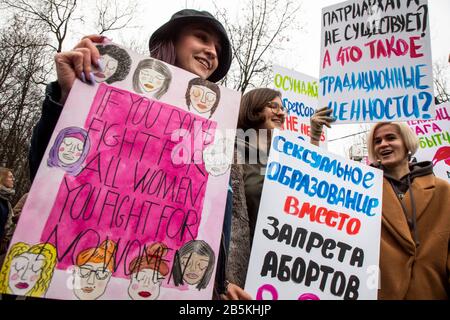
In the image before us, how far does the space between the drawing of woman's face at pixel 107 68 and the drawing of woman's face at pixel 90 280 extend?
60 centimetres

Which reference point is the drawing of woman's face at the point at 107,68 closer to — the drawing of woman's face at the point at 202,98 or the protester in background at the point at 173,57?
the protester in background at the point at 173,57

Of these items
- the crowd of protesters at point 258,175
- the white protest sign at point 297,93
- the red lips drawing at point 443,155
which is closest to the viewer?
the crowd of protesters at point 258,175

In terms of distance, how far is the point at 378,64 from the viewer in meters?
2.26

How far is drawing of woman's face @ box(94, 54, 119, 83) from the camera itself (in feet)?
3.55

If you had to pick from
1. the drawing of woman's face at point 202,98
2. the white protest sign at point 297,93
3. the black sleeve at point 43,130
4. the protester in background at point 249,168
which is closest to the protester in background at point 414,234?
the protester in background at point 249,168

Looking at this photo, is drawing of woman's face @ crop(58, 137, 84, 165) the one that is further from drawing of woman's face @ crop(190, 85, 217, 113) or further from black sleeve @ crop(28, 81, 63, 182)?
drawing of woman's face @ crop(190, 85, 217, 113)

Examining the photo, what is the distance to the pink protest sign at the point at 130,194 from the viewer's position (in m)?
0.90

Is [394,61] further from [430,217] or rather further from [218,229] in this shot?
[218,229]

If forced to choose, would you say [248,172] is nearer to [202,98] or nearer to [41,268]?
[202,98]

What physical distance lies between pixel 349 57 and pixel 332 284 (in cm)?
166

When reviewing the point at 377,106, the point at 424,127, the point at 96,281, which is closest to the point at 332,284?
the point at 96,281

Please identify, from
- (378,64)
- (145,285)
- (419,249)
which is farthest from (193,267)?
(378,64)

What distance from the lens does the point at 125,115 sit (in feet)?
3.59

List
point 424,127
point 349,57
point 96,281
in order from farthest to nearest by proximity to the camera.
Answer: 1. point 424,127
2. point 349,57
3. point 96,281
